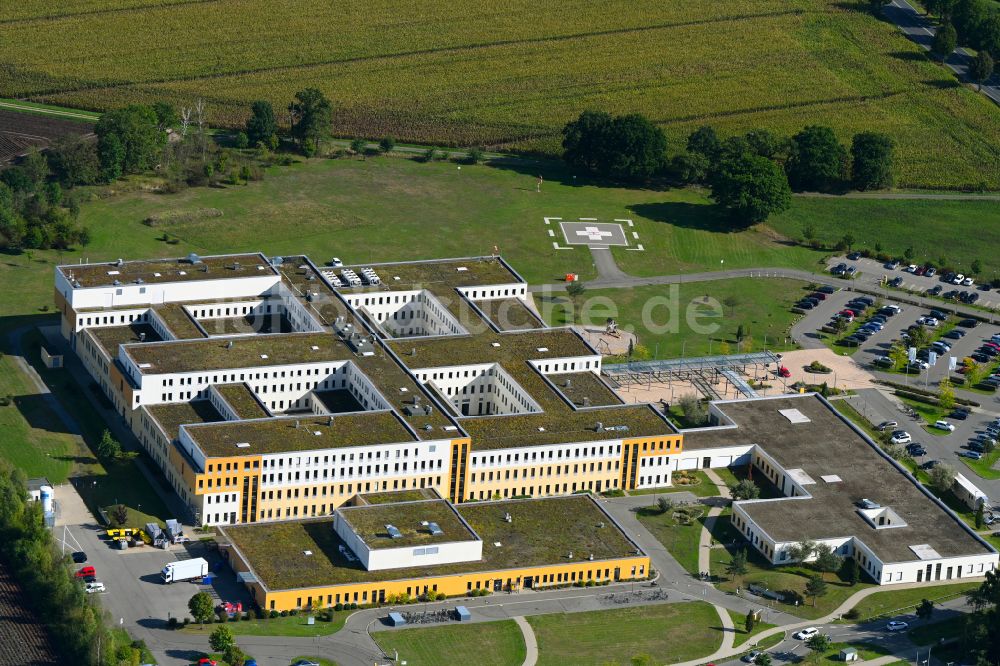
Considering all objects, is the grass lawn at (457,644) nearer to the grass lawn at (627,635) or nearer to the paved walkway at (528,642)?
the paved walkway at (528,642)

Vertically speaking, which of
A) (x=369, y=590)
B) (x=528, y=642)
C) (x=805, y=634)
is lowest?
(x=528, y=642)

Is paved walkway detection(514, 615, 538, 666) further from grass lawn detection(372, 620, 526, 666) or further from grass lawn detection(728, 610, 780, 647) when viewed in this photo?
grass lawn detection(728, 610, 780, 647)

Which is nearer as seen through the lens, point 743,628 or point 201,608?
point 201,608

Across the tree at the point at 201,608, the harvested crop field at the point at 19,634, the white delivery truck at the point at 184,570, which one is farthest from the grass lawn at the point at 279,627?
the harvested crop field at the point at 19,634

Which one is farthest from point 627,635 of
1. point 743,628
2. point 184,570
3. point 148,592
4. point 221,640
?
point 148,592

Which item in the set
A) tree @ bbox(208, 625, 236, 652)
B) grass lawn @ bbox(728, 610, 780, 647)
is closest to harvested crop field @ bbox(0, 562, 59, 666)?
tree @ bbox(208, 625, 236, 652)

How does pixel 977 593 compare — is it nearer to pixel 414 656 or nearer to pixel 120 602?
pixel 414 656

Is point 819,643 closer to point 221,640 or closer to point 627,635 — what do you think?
point 627,635

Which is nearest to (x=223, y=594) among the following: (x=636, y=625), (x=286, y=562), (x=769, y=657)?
(x=286, y=562)
